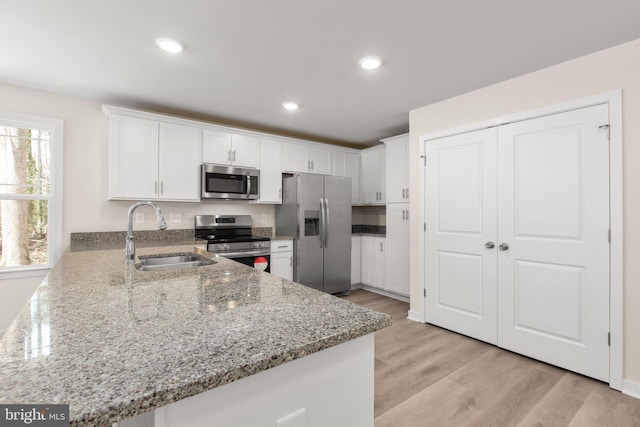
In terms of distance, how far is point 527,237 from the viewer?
2.56 metres

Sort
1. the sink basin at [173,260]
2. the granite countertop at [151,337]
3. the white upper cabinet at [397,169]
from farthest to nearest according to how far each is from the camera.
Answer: the white upper cabinet at [397,169] < the sink basin at [173,260] < the granite countertop at [151,337]

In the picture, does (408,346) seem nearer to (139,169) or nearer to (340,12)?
(340,12)

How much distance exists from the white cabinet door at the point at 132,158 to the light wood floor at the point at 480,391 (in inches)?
116

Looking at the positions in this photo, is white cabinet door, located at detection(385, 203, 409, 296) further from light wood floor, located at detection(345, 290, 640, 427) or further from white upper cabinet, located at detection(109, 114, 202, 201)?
white upper cabinet, located at detection(109, 114, 202, 201)

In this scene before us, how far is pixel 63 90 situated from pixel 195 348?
353 centimetres

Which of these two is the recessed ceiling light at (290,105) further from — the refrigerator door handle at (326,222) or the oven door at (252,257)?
the oven door at (252,257)

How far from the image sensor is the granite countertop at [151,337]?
0.54 meters

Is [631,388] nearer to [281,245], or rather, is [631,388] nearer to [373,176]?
[281,245]

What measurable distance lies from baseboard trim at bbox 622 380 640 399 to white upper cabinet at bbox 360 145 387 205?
123 inches

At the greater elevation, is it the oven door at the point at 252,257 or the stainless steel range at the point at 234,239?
the stainless steel range at the point at 234,239

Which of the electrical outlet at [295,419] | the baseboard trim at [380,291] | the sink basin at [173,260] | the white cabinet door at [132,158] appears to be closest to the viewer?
the electrical outlet at [295,419]

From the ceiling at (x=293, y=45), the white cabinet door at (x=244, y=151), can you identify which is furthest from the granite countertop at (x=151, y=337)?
A: the white cabinet door at (x=244, y=151)

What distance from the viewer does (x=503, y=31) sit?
1975 millimetres

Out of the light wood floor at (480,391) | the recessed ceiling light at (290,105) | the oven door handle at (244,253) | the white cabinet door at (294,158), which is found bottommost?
the light wood floor at (480,391)
